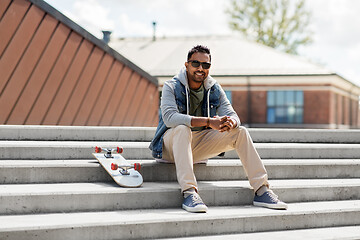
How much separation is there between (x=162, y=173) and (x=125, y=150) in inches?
21.4

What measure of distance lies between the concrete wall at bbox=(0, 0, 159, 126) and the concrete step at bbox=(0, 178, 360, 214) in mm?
2575

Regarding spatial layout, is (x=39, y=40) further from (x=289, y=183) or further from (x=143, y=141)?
(x=289, y=183)

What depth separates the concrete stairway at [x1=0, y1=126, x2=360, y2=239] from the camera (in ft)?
10.7

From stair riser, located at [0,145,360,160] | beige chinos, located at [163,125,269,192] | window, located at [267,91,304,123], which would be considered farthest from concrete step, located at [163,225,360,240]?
window, located at [267,91,304,123]

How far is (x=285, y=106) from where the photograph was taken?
73.8 ft

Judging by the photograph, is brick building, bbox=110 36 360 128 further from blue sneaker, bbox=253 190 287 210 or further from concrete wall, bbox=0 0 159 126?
blue sneaker, bbox=253 190 287 210

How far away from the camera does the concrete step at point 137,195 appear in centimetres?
338

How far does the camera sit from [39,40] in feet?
20.3

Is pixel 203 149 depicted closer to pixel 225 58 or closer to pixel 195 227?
pixel 195 227

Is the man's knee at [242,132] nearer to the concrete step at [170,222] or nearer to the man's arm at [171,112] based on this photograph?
the man's arm at [171,112]

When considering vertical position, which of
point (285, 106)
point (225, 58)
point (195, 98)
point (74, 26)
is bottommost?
point (195, 98)

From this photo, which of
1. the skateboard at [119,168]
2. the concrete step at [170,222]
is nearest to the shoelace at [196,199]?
the concrete step at [170,222]

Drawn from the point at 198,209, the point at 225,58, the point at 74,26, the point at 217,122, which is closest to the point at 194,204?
the point at 198,209

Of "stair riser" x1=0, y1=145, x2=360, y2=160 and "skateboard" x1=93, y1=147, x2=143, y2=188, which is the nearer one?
"skateboard" x1=93, y1=147, x2=143, y2=188
